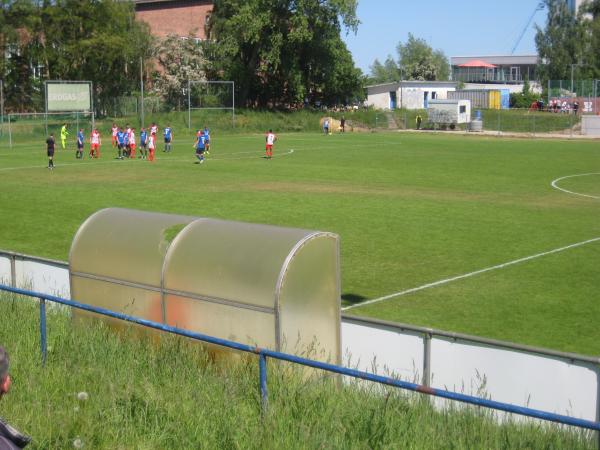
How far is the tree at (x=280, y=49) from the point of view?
77000 mm

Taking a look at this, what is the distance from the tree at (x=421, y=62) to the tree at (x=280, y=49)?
62.6 meters

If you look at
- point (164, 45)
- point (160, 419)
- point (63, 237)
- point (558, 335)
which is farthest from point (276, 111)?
point (160, 419)

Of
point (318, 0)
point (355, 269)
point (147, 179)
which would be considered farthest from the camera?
point (318, 0)

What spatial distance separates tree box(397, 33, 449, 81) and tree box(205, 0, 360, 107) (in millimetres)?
62551

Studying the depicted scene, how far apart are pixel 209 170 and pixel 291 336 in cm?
2927

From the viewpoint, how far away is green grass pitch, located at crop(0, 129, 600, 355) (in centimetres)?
1494

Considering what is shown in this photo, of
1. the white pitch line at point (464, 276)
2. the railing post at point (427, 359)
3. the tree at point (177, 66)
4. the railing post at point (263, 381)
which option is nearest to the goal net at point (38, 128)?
the tree at point (177, 66)

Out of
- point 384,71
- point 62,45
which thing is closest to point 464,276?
point 62,45

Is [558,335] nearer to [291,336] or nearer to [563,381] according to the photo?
[563,381]

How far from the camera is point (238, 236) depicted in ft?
32.1

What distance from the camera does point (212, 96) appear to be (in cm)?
7388

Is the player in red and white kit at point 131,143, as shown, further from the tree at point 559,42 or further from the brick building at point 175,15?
the tree at point 559,42

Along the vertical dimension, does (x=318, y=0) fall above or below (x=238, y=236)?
above

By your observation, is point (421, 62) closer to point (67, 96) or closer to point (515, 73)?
point (515, 73)
